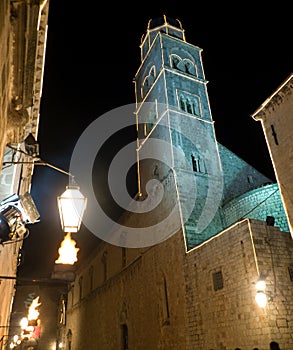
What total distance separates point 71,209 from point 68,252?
0.85 meters

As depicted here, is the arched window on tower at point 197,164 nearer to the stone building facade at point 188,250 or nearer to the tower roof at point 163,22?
the stone building facade at point 188,250

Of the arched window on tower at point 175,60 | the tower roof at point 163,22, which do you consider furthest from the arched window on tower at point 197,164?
the tower roof at point 163,22

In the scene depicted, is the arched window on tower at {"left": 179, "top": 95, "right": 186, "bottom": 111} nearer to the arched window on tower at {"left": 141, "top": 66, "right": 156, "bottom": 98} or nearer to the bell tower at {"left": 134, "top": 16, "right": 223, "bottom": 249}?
the bell tower at {"left": 134, "top": 16, "right": 223, "bottom": 249}

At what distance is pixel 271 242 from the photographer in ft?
33.8

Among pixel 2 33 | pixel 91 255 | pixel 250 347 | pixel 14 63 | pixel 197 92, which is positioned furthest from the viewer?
pixel 91 255

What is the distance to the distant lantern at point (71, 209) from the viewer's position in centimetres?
467

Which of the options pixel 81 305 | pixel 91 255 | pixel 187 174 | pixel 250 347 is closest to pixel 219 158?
pixel 187 174

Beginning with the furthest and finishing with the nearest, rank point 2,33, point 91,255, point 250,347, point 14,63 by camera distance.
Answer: point 91,255 < point 250,347 < point 14,63 < point 2,33

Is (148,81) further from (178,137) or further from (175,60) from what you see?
(178,137)

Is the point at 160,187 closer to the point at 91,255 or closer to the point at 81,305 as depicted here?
the point at 91,255

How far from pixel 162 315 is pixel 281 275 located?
291 inches

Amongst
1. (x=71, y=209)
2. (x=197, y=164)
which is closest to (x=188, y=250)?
(x=197, y=164)

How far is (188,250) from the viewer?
→ 1412 centimetres

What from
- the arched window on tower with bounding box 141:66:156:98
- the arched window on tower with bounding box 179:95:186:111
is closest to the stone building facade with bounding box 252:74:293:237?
the arched window on tower with bounding box 179:95:186:111
